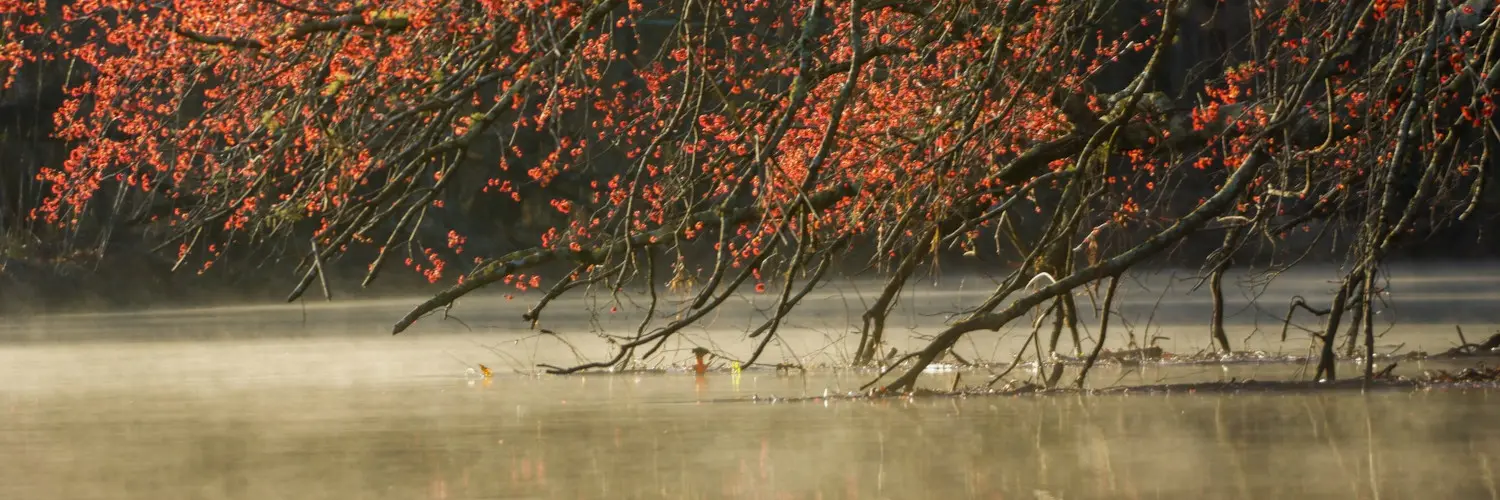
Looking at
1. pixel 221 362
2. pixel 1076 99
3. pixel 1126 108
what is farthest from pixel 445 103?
pixel 221 362

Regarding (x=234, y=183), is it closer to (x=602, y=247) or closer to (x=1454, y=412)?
(x=602, y=247)

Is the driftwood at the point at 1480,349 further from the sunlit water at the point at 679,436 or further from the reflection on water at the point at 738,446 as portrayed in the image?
the reflection on water at the point at 738,446

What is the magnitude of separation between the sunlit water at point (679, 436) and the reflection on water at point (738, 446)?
22 mm

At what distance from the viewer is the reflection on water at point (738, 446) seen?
319 inches

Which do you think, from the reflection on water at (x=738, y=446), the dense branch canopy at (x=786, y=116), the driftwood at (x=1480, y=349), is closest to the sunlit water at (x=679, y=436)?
the reflection on water at (x=738, y=446)

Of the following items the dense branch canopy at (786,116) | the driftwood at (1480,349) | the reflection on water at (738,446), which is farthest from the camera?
the driftwood at (1480,349)

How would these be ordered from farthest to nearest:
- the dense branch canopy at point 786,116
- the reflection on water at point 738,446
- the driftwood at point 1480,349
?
1. the driftwood at point 1480,349
2. the dense branch canopy at point 786,116
3. the reflection on water at point 738,446

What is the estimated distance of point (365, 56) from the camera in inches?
389

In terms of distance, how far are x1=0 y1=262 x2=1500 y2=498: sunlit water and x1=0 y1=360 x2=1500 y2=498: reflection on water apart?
2 cm

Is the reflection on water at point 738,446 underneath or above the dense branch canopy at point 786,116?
underneath

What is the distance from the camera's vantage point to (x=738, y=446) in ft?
31.5

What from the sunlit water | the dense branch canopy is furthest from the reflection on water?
the dense branch canopy

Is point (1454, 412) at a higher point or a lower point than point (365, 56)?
lower

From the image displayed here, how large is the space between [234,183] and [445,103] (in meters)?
1.37
